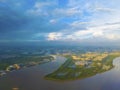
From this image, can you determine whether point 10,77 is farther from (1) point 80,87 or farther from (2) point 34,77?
(1) point 80,87

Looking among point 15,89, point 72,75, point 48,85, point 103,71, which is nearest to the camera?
point 15,89

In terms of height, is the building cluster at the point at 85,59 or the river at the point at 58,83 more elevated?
the building cluster at the point at 85,59

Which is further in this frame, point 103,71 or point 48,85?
point 103,71

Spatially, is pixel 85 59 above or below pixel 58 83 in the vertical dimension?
above

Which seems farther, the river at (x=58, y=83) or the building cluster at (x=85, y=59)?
the building cluster at (x=85, y=59)

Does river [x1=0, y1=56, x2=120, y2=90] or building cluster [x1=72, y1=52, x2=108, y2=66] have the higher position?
building cluster [x1=72, y1=52, x2=108, y2=66]

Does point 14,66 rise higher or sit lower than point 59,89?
higher

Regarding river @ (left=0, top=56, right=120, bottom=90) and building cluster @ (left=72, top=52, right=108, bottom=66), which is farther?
building cluster @ (left=72, top=52, right=108, bottom=66)

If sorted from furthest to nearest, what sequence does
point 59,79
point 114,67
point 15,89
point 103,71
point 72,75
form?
point 114,67
point 103,71
point 72,75
point 59,79
point 15,89

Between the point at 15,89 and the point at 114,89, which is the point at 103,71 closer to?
the point at 114,89

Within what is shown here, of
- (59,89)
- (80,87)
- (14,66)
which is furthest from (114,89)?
(14,66)

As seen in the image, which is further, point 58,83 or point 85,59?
point 85,59
